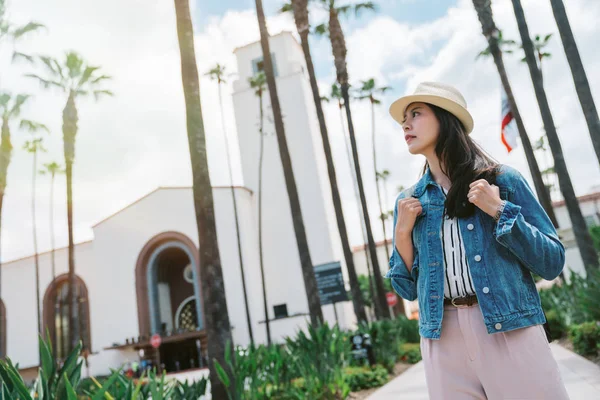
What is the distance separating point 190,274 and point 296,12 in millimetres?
21902

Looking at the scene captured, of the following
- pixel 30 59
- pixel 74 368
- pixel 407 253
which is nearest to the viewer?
pixel 407 253

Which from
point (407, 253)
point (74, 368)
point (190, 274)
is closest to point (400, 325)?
point (74, 368)

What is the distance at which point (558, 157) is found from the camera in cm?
1247

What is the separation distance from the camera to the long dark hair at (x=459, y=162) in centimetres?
188

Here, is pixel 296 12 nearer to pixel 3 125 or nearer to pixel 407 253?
pixel 3 125

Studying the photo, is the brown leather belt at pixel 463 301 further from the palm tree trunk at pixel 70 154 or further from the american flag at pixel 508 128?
the palm tree trunk at pixel 70 154

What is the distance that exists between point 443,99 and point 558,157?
12009 millimetres

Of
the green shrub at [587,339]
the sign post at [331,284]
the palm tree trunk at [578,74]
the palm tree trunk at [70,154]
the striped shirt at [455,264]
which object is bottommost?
the green shrub at [587,339]

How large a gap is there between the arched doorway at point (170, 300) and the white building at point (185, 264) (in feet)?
0.21

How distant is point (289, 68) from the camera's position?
35.8 meters

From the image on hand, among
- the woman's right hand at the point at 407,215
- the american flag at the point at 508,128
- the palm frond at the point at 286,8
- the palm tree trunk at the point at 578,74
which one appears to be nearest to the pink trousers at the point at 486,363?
the woman's right hand at the point at 407,215

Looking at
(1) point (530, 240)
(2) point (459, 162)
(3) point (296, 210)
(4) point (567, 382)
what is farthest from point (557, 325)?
(1) point (530, 240)

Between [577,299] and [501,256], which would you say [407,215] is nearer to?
[501,256]

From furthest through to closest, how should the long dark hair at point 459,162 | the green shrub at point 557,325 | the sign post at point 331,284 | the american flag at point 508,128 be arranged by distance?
the sign post at point 331,284 < the american flag at point 508,128 < the green shrub at point 557,325 < the long dark hair at point 459,162
